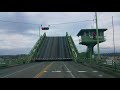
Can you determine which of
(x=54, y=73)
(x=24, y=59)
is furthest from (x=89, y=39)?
(x=54, y=73)

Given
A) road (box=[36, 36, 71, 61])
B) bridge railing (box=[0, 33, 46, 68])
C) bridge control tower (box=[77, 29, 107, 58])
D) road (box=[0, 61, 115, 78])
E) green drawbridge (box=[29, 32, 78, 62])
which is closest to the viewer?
road (box=[0, 61, 115, 78])

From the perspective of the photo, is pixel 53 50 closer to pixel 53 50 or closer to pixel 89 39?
pixel 53 50

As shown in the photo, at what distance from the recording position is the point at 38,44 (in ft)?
309

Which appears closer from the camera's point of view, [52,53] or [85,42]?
[85,42]

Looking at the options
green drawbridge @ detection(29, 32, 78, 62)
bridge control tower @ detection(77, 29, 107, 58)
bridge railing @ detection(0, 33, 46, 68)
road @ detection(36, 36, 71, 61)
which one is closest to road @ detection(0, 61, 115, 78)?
bridge railing @ detection(0, 33, 46, 68)

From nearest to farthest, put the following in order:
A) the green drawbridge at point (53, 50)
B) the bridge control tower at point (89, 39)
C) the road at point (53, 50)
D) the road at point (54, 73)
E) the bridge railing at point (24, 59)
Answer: the road at point (54, 73), the bridge railing at point (24, 59), the bridge control tower at point (89, 39), the green drawbridge at point (53, 50), the road at point (53, 50)

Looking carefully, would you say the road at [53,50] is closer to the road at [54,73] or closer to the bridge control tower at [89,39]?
the bridge control tower at [89,39]

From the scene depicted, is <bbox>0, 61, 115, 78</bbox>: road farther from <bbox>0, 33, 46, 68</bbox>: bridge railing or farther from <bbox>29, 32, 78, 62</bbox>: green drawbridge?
<bbox>29, 32, 78, 62</bbox>: green drawbridge

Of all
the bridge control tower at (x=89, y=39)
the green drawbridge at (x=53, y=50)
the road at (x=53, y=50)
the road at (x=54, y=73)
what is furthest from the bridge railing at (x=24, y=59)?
the bridge control tower at (x=89, y=39)
